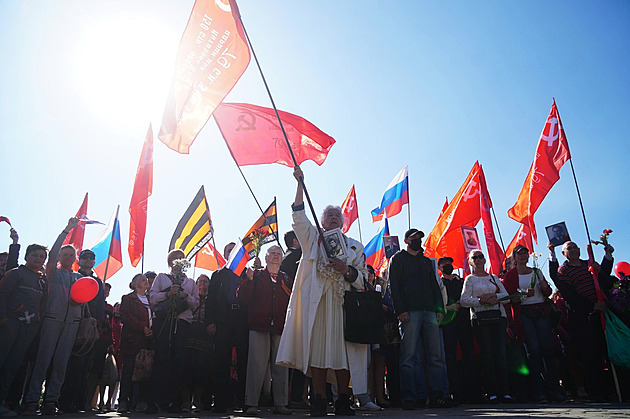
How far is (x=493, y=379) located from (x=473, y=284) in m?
1.37

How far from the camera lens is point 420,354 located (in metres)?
5.89

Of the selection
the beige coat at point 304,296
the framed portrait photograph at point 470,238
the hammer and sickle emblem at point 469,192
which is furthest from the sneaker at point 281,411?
the hammer and sickle emblem at point 469,192

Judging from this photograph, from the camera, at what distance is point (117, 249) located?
11336mm

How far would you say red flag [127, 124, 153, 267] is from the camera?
10.2m

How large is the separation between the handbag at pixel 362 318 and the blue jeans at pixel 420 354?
1.35 m

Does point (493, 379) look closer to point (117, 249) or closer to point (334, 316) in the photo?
point (334, 316)

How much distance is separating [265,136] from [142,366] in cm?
391

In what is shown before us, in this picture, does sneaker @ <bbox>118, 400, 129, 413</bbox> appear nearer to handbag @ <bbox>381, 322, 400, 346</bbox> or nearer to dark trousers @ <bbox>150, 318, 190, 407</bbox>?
dark trousers @ <bbox>150, 318, 190, 407</bbox>

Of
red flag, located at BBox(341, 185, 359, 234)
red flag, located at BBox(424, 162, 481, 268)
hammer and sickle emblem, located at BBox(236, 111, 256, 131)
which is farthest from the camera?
red flag, located at BBox(341, 185, 359, 234)

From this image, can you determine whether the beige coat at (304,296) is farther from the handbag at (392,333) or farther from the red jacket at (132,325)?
the red jacket at (132,325)

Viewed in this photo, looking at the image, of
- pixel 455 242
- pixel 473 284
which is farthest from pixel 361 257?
pixel 455 242

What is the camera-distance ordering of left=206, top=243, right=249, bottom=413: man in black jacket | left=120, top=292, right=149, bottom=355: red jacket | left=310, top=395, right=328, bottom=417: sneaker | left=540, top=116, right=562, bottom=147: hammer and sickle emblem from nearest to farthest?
left=310, top=395, right=328, bottom=417: sneaker < left=206, top=243, right=249, bottom=413: man in black jacket < left=120, top=292, right=149, bottom=355: red jacket < left=540, top=116, right=562, bottom=147: hammer and sickle emblem

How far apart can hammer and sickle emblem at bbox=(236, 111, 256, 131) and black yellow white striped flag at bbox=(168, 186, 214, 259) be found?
4.12 m

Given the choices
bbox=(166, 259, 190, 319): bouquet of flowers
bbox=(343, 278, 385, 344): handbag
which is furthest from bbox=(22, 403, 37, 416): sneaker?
bbox=(343, 278, 385, 344): handbag
